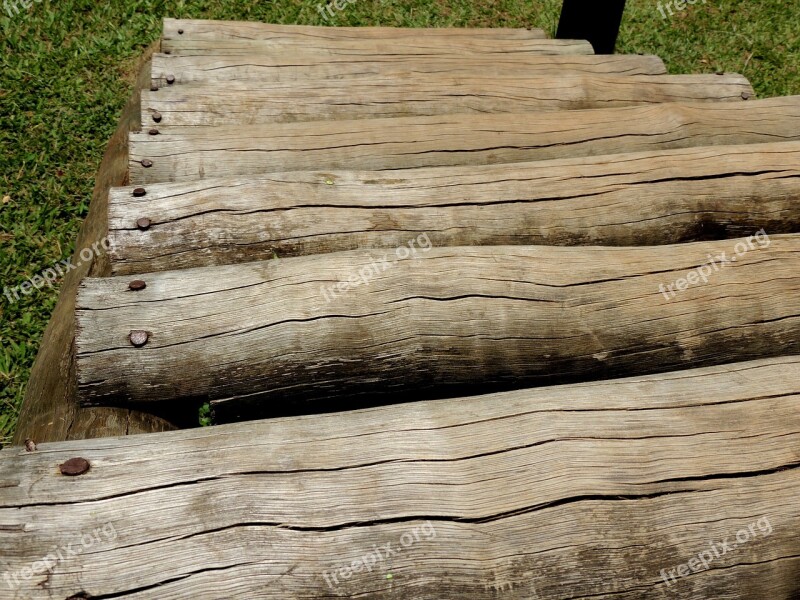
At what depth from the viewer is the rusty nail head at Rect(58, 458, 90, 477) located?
6.03 ft

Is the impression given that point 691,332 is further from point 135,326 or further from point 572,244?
point 135,326

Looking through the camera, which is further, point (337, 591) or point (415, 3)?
point (415, 3)

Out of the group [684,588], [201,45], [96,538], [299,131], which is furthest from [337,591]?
[201,45]

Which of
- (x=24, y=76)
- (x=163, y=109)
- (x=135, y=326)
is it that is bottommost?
(x=24, y=76)

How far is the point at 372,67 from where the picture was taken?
420 centimetres

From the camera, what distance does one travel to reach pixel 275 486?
1.87 m

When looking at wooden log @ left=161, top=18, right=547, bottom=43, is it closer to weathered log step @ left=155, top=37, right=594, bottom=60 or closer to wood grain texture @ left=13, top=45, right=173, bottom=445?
weathered log step @ left=155, top=37, right=594, bottom=60

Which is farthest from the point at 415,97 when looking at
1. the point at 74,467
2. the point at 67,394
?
the point at 74,467

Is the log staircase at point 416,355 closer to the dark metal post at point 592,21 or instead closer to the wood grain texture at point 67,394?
the wood grain texture at point 67,394

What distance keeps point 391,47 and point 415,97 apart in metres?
0.76

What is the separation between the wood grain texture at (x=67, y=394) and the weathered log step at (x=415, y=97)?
20.7 inches

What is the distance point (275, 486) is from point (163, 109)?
2.27m

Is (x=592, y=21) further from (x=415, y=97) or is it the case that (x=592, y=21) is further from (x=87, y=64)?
(x=87, y=64)

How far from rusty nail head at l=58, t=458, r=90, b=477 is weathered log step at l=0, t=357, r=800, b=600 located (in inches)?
0.6
